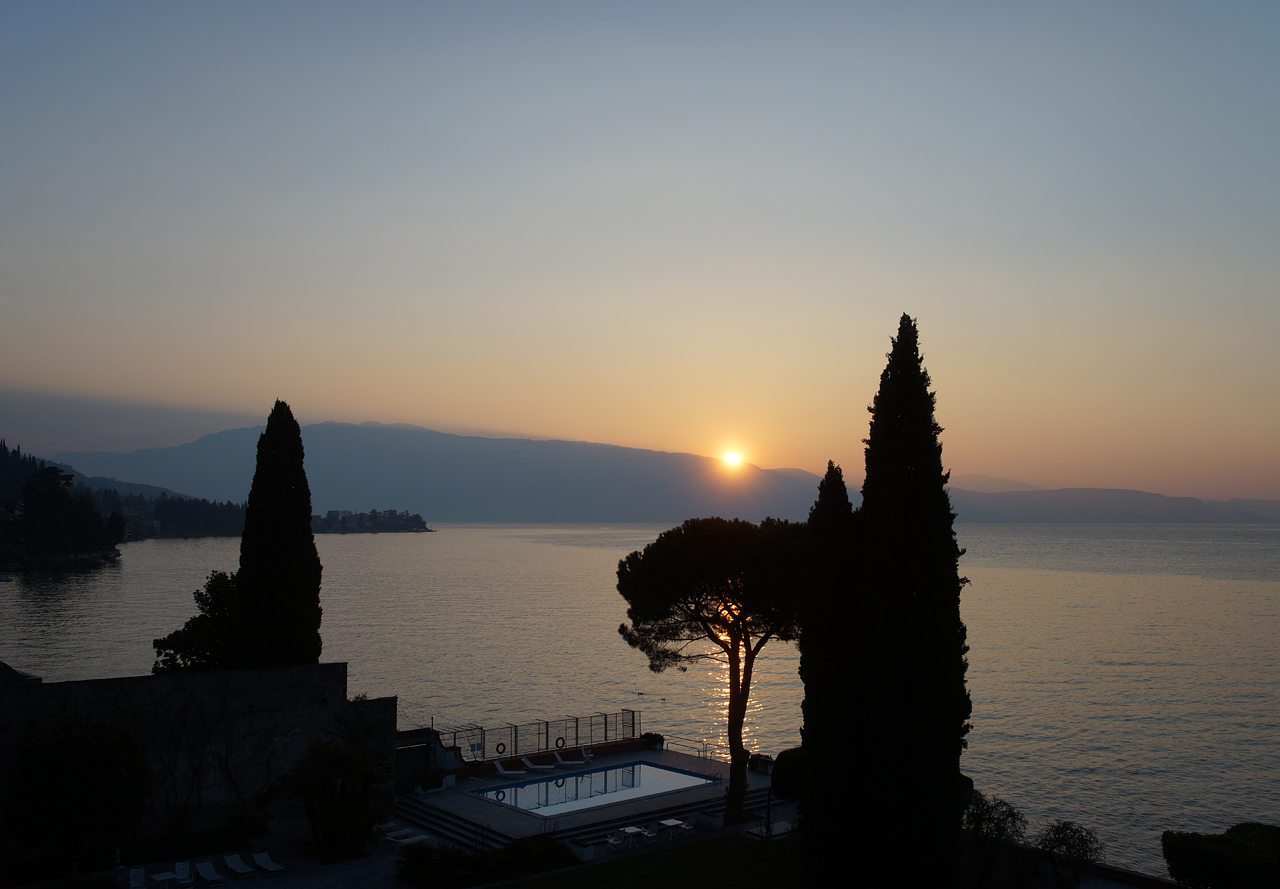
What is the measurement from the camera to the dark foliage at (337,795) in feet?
64.2

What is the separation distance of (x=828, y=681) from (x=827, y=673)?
15 cm

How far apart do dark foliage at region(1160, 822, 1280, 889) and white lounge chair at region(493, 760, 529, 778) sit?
16.8 metres

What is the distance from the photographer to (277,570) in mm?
24188

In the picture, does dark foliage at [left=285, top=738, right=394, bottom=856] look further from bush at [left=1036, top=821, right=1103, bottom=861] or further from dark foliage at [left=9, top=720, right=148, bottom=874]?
bush at [left=1036, top=821, right=1103, bottom=861]

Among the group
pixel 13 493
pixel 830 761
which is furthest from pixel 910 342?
pixel 13 493

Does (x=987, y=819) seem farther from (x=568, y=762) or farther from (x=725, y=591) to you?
(x=568, y=762)

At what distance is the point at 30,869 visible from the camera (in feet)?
58.0

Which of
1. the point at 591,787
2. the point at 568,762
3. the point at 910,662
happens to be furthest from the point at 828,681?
the point at 568,762

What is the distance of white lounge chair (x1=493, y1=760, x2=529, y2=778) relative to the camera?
87.4ft

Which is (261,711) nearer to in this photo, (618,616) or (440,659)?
(440,659)

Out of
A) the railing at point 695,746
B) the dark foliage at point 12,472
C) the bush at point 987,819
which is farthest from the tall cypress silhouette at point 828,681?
the dark foliage at point 12,472

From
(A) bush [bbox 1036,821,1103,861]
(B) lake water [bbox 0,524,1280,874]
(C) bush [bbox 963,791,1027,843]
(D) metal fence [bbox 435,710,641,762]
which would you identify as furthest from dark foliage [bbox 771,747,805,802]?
(D) metal fence [bbox 435,710,641,762]

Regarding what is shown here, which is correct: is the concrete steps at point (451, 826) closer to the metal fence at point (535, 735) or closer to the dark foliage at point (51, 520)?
the metal fence at point (535, 735)

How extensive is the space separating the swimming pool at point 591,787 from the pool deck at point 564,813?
314mm
